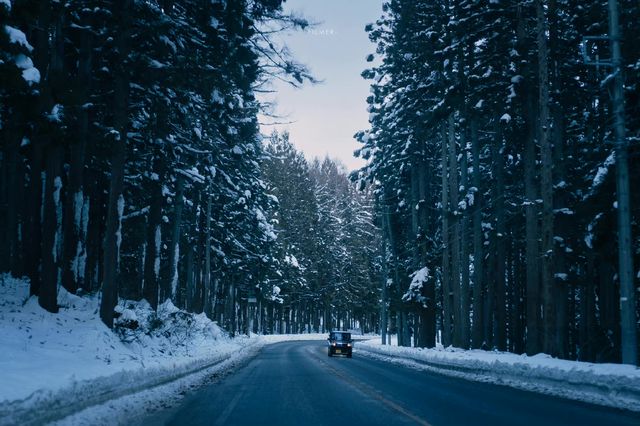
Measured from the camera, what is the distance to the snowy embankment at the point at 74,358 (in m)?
7.56

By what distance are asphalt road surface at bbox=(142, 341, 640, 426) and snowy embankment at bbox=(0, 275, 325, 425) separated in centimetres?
104

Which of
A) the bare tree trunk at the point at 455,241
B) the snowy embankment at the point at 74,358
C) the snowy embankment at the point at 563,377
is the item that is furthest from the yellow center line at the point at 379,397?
the bare tree trunk at the point at 455,241

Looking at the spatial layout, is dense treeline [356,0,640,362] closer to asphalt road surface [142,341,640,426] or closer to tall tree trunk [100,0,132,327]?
asphalt road surface [142,341,640,426]

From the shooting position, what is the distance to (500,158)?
3114 cm

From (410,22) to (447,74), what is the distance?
12.6 ft

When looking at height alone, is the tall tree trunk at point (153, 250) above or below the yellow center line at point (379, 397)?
above

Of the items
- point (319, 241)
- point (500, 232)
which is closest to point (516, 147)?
point (500, 232)

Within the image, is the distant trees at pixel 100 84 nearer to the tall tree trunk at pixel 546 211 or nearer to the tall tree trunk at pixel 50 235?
the tall tree trunk at pixel 50 235

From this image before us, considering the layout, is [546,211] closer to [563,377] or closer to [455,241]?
[563,377]

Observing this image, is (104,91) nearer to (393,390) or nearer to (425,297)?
(393,390)

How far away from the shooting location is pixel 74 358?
40.1 ft

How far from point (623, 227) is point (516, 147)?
12570mm

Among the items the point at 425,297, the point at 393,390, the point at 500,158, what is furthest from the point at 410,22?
the point at 393,390

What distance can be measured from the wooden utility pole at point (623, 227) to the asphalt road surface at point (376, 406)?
8.49 ft
